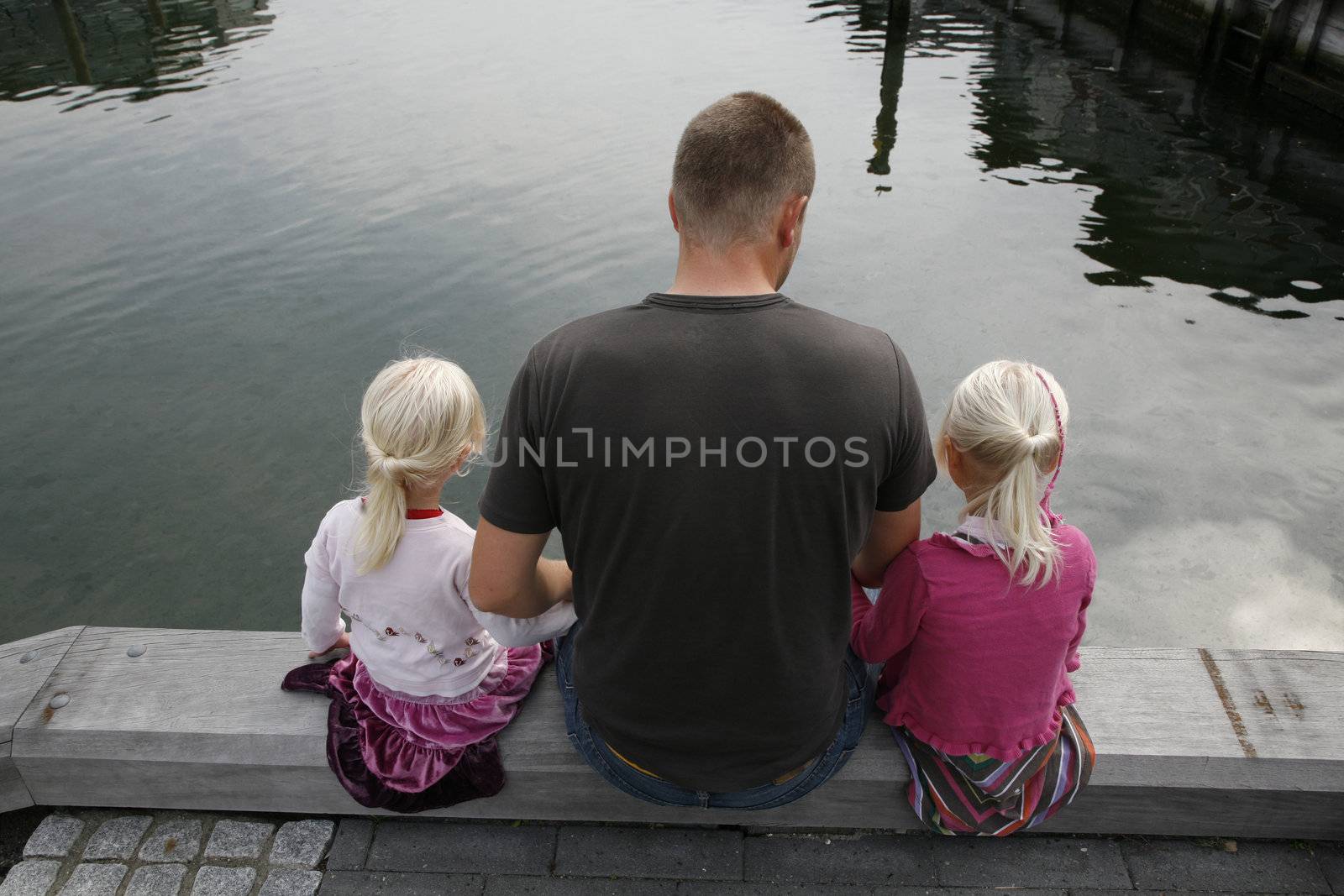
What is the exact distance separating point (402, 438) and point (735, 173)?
3.33 feet

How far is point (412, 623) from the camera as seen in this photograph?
7.66ft

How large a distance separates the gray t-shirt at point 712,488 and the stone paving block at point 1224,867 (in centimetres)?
115

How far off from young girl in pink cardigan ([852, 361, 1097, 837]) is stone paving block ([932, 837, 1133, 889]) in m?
0.17

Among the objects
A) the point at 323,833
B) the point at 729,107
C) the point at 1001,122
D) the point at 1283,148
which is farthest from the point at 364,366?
the point at 1283,148

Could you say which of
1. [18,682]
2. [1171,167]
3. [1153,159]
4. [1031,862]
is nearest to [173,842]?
[18,682]

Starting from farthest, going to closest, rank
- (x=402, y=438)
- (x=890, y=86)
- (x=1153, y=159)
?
(x=890, y=86) < (x=1153, y=159) < (x=402, y=438)

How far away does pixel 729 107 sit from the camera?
1911 millimetres

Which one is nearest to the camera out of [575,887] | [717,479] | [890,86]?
[717,479]

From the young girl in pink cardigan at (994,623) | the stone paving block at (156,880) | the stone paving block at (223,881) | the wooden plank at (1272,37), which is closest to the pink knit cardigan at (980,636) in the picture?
the young girl in pink cardigan at (994,623)

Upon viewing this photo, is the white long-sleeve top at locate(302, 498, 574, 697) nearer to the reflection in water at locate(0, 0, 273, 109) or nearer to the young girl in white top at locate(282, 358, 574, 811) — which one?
the young girl in white top at locate(282, 358, 574, 811)

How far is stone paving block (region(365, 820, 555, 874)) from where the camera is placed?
2510mm

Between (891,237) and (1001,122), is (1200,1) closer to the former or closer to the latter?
(1001,122)

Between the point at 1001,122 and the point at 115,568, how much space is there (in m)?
11.0

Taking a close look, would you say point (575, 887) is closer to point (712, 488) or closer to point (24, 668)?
point (712, 488)
